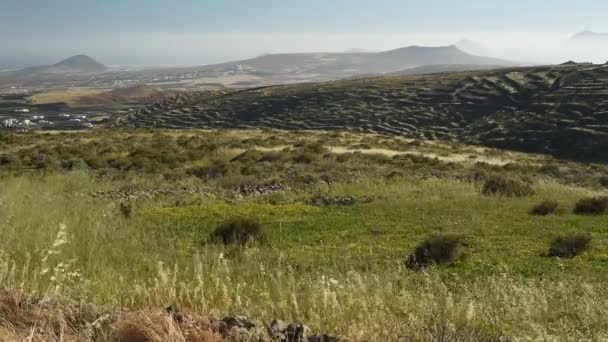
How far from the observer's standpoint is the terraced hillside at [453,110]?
191ft

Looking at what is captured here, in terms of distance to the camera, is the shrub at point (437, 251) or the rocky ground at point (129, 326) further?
the shrub at point (437, 251)

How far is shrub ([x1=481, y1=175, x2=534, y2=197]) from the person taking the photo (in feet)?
58.1

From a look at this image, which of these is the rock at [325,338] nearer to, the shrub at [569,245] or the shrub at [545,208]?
the shrub at [569,245]

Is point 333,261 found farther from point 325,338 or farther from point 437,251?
point 325,338

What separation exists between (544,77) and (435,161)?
62647 mm

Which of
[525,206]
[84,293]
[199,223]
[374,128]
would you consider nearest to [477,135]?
[374,128]

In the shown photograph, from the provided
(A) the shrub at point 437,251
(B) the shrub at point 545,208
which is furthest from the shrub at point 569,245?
(B) the shrub at point 545,208

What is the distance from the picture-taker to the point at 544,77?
85.5 m

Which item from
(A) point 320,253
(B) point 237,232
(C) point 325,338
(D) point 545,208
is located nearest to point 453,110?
(D) point 545,208

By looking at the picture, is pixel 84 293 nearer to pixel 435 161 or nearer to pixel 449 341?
pixel 449 341

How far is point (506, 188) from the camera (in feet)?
59.1

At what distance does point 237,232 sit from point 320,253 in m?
2.15

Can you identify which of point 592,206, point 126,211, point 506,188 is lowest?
point 506,188

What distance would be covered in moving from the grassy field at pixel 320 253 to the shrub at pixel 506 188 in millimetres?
527
